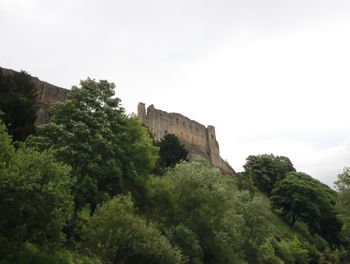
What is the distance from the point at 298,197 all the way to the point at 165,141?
24898 millimetres

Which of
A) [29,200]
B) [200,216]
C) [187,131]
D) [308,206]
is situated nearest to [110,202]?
[29,200]

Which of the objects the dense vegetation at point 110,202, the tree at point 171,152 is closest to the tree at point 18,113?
the dense vegetation at point 110,202

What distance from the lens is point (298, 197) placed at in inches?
2864

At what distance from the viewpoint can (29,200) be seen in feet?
67.1

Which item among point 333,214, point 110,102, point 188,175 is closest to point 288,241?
point 333,214

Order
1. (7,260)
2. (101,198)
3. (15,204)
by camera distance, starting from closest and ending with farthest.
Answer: (15,204)
(7,260)
(101,198)

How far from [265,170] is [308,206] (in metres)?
20.4

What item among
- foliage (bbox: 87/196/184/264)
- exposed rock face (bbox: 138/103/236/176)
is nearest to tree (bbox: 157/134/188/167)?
exposed rock face (bbox: 138/103/236/176)

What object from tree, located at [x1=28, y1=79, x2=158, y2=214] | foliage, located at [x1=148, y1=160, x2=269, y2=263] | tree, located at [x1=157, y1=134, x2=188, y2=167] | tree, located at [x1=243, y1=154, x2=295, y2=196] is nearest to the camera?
tree, located at [x1=28, y1=79, x2=158, y2=214]

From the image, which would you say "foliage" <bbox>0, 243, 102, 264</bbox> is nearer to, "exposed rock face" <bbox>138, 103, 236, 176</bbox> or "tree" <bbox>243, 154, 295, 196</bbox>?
"exposed rock face" <bbox>138, 103, 236, 176</bbox>

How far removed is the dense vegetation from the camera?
68.6ft

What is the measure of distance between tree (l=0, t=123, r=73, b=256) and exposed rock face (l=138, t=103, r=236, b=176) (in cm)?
5650

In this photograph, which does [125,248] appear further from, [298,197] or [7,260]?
[298,197]

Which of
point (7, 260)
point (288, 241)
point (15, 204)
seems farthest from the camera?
point (288, 241)
